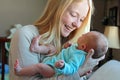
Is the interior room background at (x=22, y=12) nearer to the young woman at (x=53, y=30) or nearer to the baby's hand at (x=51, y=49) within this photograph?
the young woman at (x=53, y=30)

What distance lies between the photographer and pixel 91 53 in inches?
47.6

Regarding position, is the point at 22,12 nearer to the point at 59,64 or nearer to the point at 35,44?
the point at 35,44

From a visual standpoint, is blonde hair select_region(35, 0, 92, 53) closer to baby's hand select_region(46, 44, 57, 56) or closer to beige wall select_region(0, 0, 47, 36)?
baby's hand select_region(46, 44, 57, 56)

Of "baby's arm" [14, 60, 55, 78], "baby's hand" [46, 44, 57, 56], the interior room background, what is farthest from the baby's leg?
the interior room background

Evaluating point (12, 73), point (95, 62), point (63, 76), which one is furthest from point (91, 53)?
point (12, 73)

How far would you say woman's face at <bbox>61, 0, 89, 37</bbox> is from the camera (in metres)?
1.35

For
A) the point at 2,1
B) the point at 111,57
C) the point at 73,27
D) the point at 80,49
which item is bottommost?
the point at 111,57

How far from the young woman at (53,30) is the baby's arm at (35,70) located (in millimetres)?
24

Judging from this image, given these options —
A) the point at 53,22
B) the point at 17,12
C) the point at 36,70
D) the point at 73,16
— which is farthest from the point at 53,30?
the point at 17,12

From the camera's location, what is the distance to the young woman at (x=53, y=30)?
1208 millimetres

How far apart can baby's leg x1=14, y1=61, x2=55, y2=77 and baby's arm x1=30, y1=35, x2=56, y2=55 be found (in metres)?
0.09

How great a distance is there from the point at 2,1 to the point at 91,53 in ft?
13.4

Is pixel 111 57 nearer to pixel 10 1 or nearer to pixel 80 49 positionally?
pixel 10 1

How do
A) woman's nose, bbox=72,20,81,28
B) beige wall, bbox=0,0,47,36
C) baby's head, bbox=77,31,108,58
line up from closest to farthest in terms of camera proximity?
baby's head, bbox=77,31,108,58
woman's nose, bbox=72,20,81,28
beige wall, bbox=0,0,47,36
